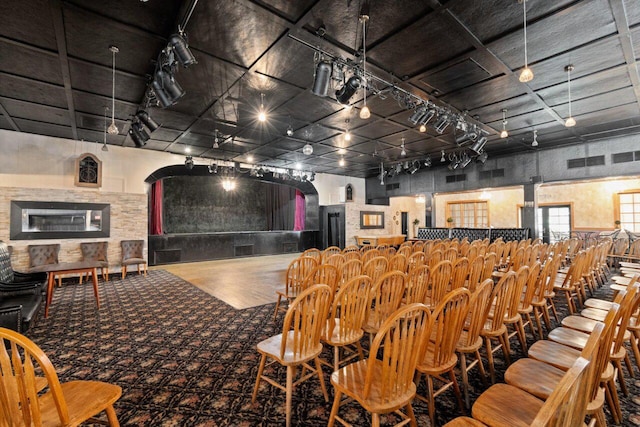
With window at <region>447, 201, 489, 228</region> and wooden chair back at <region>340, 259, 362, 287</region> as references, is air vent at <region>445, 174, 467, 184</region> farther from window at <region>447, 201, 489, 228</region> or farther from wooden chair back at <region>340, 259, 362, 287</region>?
wooden chair back at <region>340, 259, 362, 287</region>

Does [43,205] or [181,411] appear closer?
[181,411]

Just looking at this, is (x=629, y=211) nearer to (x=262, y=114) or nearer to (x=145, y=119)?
(x=262, y=114)

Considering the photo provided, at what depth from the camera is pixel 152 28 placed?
2998 millimetres

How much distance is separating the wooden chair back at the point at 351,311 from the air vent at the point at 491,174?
28.3ft

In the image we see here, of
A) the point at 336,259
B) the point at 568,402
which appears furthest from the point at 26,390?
the point at 336,259

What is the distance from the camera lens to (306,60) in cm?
358

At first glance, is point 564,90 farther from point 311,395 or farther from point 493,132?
point 311,395

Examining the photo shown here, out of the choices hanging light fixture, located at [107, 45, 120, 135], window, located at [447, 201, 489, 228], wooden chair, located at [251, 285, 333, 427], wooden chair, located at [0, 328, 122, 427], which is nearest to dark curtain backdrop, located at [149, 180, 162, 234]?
hanging light fixture, located at [107, 45, 120, 135]

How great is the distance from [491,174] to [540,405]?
9096mm

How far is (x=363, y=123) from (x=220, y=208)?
7040 mm

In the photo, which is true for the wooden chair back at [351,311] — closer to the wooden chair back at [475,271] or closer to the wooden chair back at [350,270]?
the wooden chair back at [350,270]

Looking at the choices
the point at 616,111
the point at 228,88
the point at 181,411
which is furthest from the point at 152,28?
the point at 616,111

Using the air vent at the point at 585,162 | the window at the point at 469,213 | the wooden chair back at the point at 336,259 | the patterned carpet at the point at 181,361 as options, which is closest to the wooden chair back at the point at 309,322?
the patterned carpet at the point at 181,361

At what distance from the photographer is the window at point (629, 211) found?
9789 millimetres
